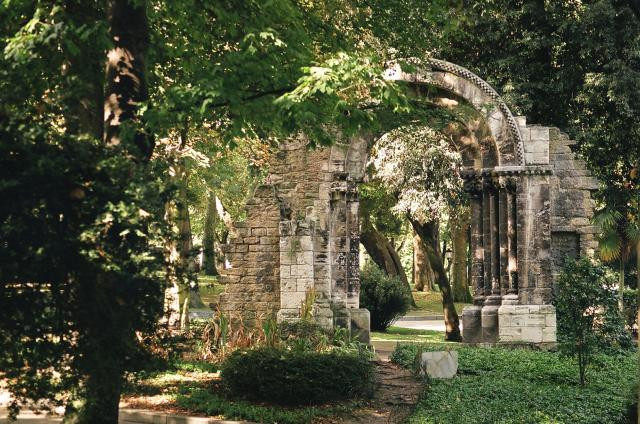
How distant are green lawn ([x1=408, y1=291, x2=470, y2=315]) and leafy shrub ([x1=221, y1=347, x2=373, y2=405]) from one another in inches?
880

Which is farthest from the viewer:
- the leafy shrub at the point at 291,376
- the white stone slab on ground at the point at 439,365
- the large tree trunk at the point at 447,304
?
the large tree trunk at the point at 447,304

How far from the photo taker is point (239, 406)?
37.1ft

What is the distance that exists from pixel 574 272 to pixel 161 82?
22.8 feet

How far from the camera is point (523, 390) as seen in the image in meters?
12.9

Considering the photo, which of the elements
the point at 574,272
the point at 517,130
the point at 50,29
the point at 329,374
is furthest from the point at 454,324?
the point at 50,29

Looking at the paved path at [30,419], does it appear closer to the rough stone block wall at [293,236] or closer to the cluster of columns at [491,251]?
the rough stone block wall at [293,236]

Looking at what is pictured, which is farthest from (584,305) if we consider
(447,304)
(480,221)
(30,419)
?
(30,419)

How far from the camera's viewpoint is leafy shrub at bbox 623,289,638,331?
19000 mm

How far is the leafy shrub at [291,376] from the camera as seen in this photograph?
458 inches

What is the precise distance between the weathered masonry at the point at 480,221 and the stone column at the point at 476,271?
21mm

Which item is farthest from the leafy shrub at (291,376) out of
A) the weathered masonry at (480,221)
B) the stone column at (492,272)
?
the stone column at (492,272)

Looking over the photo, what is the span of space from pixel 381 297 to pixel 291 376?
1325 centimetres

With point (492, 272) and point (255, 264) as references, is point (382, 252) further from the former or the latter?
point (255, 264)

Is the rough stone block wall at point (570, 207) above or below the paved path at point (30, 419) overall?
above
